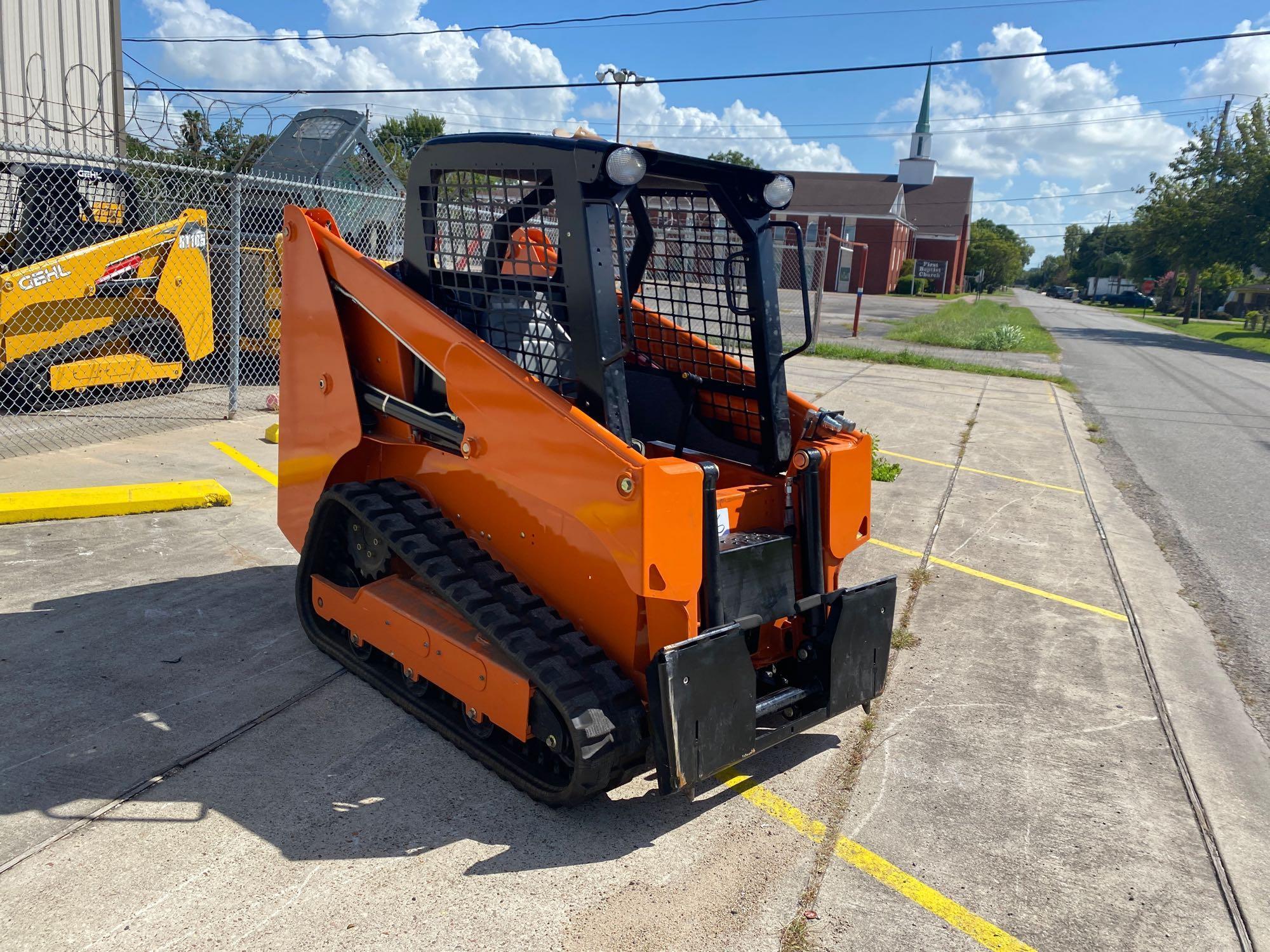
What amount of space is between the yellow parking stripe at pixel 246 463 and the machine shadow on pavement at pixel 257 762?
272 centimetres

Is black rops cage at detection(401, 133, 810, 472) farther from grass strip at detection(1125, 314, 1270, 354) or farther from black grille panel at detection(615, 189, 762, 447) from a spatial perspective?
grass strip at detection(1125, 314, 1270, 354)

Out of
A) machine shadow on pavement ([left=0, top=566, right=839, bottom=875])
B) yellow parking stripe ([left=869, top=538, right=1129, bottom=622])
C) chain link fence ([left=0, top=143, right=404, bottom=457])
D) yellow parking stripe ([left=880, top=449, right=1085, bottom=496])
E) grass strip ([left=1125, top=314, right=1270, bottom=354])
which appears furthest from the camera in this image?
grass strip ([left=1125, top=314, right=1270, bottom=354])

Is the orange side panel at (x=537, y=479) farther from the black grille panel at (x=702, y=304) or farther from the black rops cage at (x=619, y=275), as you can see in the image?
the black grille panel at (x=702, y=304)

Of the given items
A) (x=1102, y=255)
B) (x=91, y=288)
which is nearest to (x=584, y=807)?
(x=91, y=288)

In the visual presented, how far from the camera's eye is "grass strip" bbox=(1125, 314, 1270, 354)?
34.4m

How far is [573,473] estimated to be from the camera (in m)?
3.11

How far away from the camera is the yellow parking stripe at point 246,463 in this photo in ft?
23.3

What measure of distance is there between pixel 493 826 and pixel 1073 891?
72.4 inches

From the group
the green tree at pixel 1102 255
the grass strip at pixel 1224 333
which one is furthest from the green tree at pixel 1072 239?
the grass strip at pixel 1224 333

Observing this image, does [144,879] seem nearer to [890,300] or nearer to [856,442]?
[856,442]

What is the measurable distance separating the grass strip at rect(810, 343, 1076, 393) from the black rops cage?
13716 mm

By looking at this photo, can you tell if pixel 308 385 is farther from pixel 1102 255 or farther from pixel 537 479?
pixel 1102 255

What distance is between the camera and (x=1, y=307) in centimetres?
786

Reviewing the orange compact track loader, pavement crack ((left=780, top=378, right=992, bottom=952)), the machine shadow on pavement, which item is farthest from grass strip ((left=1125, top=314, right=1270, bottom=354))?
the machine shadow on pavement
